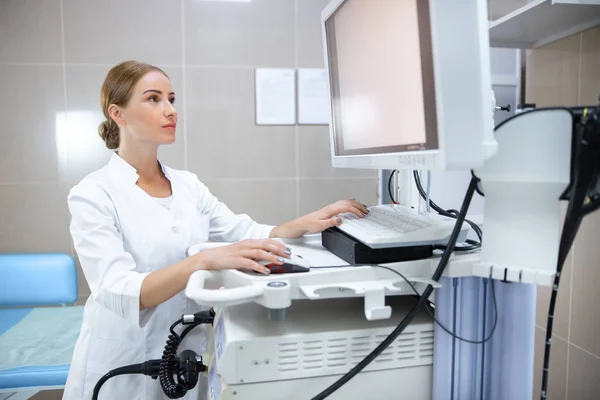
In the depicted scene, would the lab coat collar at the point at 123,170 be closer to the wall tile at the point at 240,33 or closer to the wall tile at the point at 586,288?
the wall tile at the point at 240,33

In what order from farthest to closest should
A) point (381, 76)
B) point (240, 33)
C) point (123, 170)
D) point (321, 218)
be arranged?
point (240, 33) < point (123, 170) < point (321, 218) < point (381, 76)

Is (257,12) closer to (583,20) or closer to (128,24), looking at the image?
(128,24)

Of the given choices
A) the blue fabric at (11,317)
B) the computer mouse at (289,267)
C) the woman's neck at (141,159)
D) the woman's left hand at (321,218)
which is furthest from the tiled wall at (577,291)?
the blue fabric at (11,317)

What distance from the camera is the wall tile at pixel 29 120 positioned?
85.7 inches

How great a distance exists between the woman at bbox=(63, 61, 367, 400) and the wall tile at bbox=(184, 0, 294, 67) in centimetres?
106

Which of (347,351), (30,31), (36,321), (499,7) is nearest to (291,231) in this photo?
(347,351)

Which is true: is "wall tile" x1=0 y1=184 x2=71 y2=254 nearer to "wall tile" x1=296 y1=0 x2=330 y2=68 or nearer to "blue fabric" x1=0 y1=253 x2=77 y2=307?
"blue fabric" x1=0 y1=253 x2=77 y2=307

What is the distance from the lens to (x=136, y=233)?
118 centimetres

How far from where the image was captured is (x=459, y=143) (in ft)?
2.09

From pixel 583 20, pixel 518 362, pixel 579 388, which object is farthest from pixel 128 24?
pixel 579 388

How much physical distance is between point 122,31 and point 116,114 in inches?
44.9

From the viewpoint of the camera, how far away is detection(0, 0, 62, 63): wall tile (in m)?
2.15

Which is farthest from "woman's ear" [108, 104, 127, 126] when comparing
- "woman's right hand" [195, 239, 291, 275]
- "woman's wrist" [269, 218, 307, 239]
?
"woman's right hand" [195, 239, 291, 275]

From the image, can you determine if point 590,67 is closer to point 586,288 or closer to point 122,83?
point 586,288
